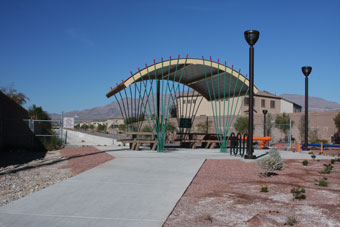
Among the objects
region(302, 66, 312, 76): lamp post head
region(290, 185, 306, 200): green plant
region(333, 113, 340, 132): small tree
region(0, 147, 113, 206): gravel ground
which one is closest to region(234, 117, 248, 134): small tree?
region(333, 113, 340, 132): small tree

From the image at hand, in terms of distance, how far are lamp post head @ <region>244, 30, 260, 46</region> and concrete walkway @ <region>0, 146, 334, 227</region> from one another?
6.04m

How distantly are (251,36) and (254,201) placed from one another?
27.3ft

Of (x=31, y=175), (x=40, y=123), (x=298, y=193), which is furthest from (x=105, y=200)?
(x=40, y=123)

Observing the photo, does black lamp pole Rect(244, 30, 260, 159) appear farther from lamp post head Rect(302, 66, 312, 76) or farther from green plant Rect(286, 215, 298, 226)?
green plant Rect(286, 215, 298, 226)

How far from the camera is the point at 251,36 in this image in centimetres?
1355

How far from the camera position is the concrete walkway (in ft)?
18.3

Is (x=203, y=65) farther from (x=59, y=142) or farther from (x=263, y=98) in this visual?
(x=263, y=98)

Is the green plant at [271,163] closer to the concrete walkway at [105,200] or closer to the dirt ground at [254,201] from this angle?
the dirt ground at [254,201]

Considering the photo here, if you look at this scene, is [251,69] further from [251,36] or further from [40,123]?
[40,123]

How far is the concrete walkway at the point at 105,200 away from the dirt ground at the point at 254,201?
40cm

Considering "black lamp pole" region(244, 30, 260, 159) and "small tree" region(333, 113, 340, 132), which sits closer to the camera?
"black lamp pole" region(244, 30, 260, 159)

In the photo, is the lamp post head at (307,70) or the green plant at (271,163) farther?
the lamp post head at (307,70)

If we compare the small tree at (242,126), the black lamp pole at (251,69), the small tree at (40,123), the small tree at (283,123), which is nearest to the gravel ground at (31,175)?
the black lamp pole at (251,69)

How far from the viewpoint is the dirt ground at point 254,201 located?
18.3 ft
